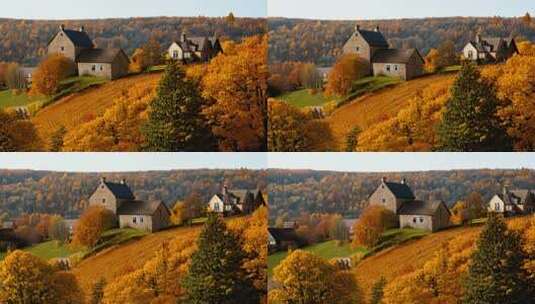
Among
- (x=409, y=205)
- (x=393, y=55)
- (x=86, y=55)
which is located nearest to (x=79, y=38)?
(x=86, y=55)

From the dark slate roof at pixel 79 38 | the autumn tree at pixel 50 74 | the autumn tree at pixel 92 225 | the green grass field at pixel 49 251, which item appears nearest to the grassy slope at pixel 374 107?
the autumn tree at pixel 92 225

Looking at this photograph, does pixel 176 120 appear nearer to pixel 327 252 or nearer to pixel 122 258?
pixel 122 258

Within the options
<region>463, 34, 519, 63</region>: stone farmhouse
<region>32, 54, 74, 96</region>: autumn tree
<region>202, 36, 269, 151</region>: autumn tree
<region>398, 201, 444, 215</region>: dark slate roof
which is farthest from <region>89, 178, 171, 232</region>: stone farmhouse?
<region>463, 34, 519, 63</region>: stone farmhouse

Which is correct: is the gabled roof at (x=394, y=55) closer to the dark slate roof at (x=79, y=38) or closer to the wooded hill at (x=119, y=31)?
the wooded hill at (x=119, y=31)

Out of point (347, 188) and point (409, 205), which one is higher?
point (347, 188)

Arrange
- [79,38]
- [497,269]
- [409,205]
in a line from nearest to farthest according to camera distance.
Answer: [497,269]
[409,205]
[79,38]

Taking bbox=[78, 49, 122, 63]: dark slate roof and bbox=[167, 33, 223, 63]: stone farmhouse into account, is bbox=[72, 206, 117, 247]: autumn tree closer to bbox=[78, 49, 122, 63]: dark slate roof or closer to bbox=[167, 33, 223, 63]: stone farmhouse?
bbox=[78, 49, 122, 63]: dark slate roof

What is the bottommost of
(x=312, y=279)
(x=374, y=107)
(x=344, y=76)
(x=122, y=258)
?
(x=312, y=279)
